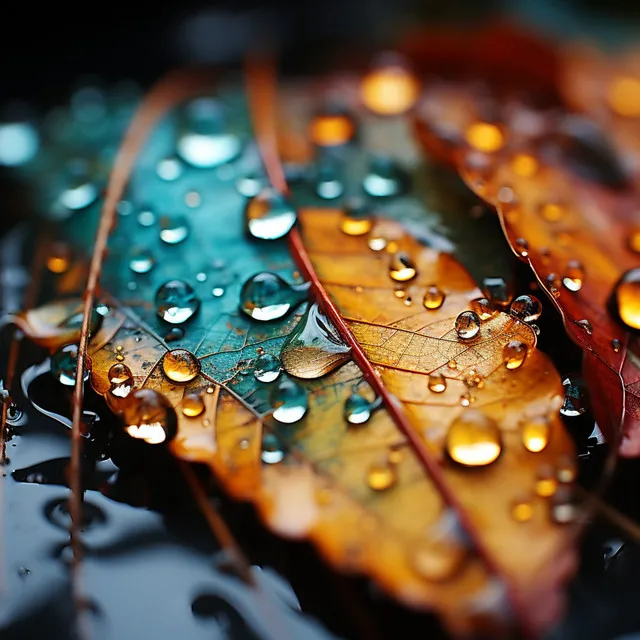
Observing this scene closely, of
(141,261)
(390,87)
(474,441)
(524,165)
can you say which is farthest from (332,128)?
(474,441)

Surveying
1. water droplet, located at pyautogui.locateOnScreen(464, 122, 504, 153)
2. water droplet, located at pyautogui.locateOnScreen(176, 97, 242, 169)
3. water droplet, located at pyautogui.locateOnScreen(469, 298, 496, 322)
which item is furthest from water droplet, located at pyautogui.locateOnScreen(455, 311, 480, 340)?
water droplet, located at pyautogui.locateOnScreen(176, 97, 242, 169)

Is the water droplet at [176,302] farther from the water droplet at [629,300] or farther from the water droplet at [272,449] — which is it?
the water droplet at [629,300]

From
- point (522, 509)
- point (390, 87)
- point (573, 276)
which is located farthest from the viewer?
point (390, 87)

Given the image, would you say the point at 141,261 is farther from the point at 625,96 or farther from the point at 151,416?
the point at 625,96

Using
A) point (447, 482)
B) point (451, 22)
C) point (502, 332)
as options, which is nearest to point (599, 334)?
point (502, 332)

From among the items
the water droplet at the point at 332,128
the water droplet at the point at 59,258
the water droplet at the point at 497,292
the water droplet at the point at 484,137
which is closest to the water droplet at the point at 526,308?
the water droplet at the point at 497,292

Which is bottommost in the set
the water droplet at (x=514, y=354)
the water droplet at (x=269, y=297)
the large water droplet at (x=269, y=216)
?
the water droplet at (x=269, y=297)
